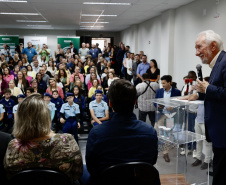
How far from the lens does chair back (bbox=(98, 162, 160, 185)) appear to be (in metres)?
1.47

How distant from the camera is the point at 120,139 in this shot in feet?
5.20

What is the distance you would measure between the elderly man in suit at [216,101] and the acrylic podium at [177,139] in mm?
843

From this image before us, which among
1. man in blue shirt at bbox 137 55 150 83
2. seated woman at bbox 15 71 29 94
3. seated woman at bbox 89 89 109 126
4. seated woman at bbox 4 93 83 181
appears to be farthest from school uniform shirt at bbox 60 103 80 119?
man in blue shirt at bbox 137 55 150 83

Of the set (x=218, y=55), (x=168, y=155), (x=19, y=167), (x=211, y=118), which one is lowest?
(x=168, y=155)

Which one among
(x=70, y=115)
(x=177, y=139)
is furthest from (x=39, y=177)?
(x=70, y=115)

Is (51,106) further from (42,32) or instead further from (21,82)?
(42,32)

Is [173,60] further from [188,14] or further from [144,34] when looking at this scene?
[144,34]

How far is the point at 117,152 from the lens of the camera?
158 cm

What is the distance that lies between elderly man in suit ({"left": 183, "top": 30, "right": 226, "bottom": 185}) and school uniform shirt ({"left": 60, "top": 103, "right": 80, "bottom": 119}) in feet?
12.0

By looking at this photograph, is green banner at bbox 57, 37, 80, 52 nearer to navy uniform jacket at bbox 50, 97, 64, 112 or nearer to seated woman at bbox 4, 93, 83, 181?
navy uniform jacket at bbox 50, 97, 64, 112

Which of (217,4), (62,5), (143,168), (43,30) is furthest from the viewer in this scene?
(43,30)

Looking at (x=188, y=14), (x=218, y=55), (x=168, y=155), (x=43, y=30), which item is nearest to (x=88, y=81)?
(x=188, y=14)

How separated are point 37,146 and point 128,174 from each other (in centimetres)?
61

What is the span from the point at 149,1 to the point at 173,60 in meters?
2.18
